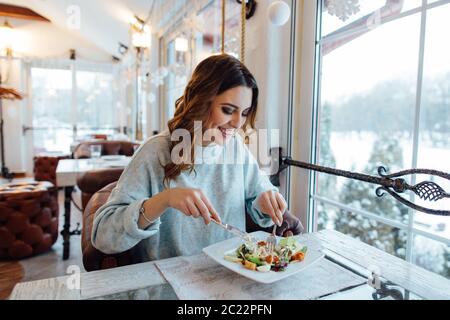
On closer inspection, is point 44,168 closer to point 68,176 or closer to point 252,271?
point 68,176

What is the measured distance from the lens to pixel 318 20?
137cm

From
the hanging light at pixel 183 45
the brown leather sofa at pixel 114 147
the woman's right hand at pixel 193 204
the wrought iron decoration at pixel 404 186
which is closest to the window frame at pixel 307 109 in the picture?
the wrought iron decoration at pixel 404 186

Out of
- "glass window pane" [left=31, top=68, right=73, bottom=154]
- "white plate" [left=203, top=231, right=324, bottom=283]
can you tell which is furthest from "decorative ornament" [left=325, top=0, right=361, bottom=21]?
"glass window pane" [left=31, top=68, right=73, bottom=154]

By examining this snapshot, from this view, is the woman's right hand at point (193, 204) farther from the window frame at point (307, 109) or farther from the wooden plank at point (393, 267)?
the window frame at point (307, 109)

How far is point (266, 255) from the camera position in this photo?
0.74 metres

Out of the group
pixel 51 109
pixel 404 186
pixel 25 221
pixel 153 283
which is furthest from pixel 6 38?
pixel 404 186

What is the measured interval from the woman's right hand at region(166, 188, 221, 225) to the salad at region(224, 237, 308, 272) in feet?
0.34

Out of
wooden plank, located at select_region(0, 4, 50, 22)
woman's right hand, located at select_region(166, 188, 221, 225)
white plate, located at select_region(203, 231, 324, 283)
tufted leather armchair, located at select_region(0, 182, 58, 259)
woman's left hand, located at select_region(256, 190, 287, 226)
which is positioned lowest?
tufted leather armchair, located at select_region(0, 182, 58, 259)

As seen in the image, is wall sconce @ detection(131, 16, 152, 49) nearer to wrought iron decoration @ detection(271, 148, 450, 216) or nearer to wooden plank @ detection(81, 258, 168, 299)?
wrought iron decoration @ detection(271, 148, 450, 216)

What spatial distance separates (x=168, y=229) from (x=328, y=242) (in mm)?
477

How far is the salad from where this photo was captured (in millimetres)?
690

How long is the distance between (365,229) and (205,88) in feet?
2.74

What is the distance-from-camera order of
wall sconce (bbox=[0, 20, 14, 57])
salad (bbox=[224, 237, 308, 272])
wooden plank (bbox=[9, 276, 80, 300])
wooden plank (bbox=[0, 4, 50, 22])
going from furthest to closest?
wooden plank (bbox=[0, 4, 50, 22]), wall sconce (bbox=[0, 20, 14, 57]), salad (bbox=[224, 237, 308, 272]), wooden plank (bbox=[9, 276, 80, 300])
